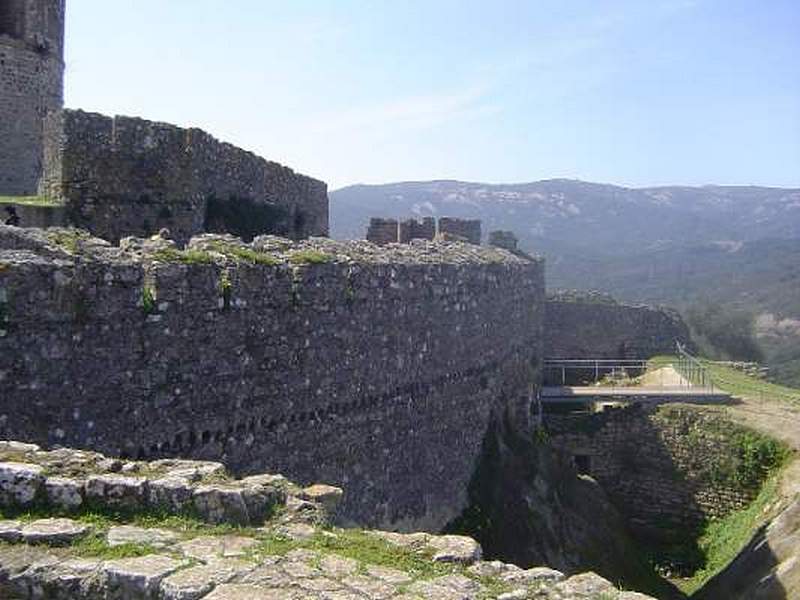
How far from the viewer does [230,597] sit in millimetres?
5586

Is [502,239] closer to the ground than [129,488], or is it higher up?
higher up

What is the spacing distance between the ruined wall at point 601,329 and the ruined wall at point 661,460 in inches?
442

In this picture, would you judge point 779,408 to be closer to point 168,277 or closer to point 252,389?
point 252,389

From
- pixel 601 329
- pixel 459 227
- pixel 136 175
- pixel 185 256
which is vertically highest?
pixel 459 227

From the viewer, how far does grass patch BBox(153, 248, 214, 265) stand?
34.4ft

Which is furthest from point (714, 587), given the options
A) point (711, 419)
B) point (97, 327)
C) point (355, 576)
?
point (355, 576)

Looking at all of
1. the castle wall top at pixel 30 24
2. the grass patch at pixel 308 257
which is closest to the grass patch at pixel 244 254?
the grass patch at pixel 308 257

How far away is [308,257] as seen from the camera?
1346 cm

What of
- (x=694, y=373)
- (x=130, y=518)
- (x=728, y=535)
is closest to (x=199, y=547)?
(x=130, y=518)

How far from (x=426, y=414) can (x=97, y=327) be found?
354 inches

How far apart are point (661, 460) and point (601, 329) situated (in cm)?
1381

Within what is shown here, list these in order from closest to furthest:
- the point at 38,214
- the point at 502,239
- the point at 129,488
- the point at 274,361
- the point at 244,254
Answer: the point at 129,488 < the point at 244,254 < the point at 274,361 < the point at 38,214 < the point at 502,239

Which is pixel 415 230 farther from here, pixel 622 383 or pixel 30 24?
pixel 30 24

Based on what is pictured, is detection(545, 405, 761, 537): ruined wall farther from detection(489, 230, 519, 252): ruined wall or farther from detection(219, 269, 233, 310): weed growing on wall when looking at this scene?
detection(219, 269, 233, 310): weed growing on wall
